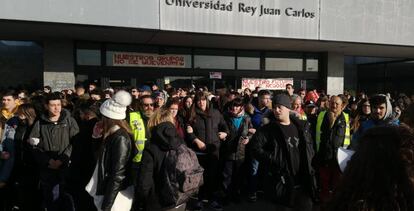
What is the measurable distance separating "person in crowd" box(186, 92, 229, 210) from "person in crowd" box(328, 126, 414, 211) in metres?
4.03

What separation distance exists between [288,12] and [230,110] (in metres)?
7.23

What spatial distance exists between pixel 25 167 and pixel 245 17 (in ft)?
27.7

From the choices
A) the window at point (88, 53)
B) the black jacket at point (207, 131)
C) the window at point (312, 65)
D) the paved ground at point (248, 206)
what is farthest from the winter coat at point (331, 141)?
the window at point (312, 65)

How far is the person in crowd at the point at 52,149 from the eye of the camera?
14.0ft

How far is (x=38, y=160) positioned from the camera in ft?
14.0

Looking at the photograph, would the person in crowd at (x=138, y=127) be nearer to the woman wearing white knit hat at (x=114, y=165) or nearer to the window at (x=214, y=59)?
the woman wearing white knit hat at (x=114, y=165)

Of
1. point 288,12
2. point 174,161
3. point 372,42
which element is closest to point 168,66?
point 288,12

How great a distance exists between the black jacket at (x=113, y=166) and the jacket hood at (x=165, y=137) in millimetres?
277

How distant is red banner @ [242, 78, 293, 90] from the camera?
589 inches

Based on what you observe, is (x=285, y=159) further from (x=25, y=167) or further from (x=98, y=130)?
(x=25, y=167)

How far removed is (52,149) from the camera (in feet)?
14.1

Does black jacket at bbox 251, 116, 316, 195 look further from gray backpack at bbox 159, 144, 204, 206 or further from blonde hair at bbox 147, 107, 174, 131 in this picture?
blonde hair at bbox 147, 107, 174, 131

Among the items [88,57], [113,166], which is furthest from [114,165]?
[88,57]

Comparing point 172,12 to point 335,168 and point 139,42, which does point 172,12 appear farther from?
point 335,168
